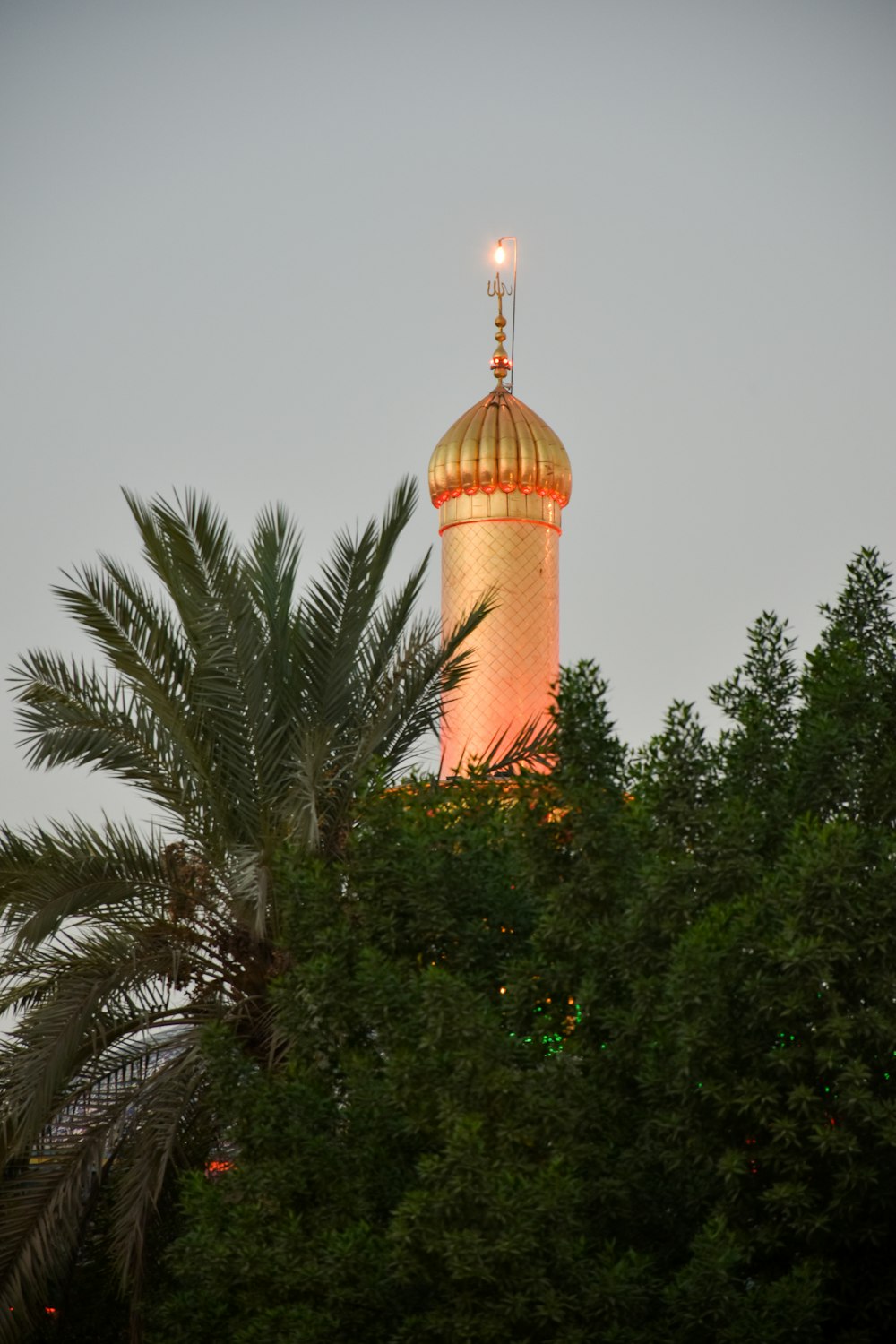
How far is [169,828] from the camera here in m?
9.36

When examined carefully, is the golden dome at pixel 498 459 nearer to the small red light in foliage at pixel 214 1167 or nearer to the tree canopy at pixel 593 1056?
the tree canopy at pixel 593 1056

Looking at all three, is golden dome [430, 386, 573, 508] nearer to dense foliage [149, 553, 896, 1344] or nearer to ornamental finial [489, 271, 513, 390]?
ornamental finial [489, 271, 513, 390]

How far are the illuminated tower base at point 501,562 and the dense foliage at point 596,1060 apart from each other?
522 cm

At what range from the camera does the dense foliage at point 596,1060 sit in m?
6.49

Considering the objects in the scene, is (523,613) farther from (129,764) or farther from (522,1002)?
(522,1002)

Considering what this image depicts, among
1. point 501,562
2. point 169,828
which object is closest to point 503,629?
point 501,562

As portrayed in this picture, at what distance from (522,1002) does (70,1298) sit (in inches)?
157

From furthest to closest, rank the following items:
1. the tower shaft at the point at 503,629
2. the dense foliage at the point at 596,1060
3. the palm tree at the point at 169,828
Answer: the tower shaft at the point at 503,629, the palm tree at the point at 169,828, the dense foliage at the point at 596,1060

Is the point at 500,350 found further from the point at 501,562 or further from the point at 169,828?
the point at 169,828

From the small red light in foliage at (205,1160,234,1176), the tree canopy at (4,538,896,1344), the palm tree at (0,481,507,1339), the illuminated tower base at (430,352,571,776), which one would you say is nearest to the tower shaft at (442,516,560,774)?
the illuminated tower base at (430,352,571,776)

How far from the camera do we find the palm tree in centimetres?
873

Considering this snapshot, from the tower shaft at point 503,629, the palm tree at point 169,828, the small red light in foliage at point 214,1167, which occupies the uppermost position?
the tower shaft at point 503,629

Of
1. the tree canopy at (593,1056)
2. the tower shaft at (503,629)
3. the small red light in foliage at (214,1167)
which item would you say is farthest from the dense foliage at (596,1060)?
the tower shaft at (503,629)

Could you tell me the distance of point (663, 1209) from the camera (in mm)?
7254
